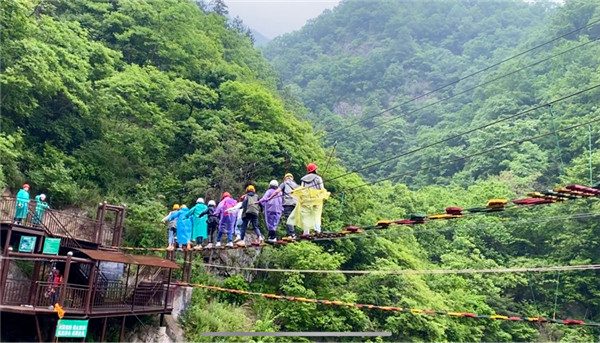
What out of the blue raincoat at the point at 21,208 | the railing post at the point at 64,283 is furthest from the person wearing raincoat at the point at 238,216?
the blue raincoat at the point at 21,208

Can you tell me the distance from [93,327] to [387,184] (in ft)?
83.6

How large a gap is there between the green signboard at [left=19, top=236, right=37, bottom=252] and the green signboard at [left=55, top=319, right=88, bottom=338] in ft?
8.11

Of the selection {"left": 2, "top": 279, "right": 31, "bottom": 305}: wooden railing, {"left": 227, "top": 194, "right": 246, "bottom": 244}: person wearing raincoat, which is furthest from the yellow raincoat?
{"left": 2, "top": 279, "right": 31, "bottom": 305}: wooden railing

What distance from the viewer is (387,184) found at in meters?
36.7

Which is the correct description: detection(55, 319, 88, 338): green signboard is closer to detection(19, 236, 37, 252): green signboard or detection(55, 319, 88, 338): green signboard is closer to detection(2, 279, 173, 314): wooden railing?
detection(2, 279, 173, 314): wooden railing

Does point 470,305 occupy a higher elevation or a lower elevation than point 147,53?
lower

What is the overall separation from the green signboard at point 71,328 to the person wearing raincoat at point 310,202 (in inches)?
260

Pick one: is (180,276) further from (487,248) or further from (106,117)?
(487,248)

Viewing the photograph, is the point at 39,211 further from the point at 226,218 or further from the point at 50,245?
the point at 226,218

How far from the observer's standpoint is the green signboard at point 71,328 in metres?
12.3

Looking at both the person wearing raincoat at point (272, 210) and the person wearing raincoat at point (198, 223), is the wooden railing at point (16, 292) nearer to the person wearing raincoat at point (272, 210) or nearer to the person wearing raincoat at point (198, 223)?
the person wearing raincoat at point (198, 223)

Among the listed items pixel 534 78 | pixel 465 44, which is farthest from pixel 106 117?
pixel 465 44

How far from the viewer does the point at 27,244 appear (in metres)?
13.7

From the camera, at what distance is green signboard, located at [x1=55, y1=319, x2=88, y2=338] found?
12.3 metres
